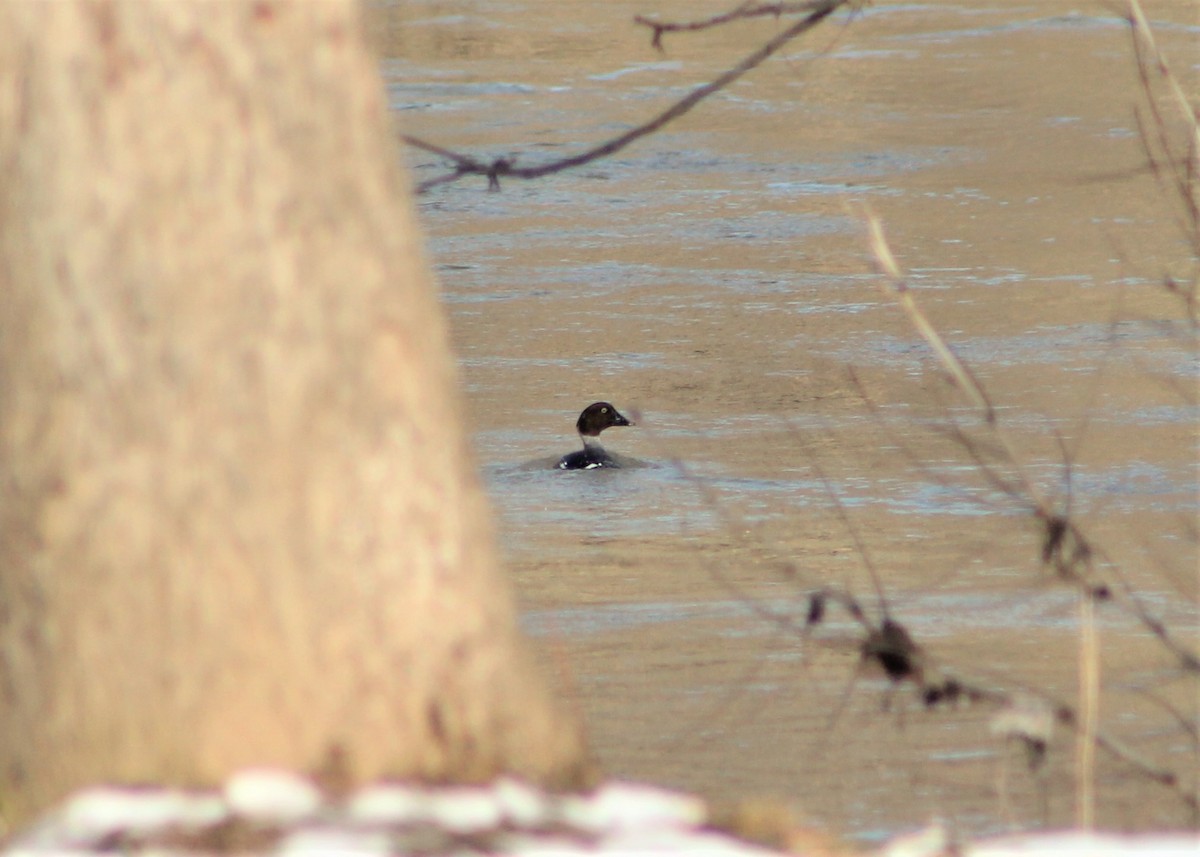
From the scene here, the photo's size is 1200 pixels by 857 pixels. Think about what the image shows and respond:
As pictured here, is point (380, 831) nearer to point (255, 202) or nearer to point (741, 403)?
point (255, 202)

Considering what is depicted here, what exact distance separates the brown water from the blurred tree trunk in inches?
27.9

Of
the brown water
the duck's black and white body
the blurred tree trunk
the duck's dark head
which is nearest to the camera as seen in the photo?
the blurred tree trunk

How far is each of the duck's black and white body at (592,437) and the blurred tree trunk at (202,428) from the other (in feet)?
25.6

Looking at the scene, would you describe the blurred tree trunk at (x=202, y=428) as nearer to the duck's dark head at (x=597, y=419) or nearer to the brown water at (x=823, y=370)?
the brown water at (x=823, y=370)

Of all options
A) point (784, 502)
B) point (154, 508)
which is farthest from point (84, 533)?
point (784, 502)

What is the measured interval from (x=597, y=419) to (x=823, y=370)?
6.51 feet

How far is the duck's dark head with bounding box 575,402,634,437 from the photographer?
11.2 m

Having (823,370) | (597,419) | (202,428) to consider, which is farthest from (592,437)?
(202,428)

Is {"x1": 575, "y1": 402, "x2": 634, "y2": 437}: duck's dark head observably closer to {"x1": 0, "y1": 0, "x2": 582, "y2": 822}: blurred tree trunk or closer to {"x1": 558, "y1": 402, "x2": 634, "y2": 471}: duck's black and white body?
{"x1": 558, "y1": 402, "x2": 634, "y2": 471}: duck's black and white body

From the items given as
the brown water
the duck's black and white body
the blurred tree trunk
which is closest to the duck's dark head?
the duck's black and white body

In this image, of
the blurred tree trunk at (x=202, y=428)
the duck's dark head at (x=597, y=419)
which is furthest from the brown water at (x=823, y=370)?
the blurred tree trunk at (x=202, y=428)

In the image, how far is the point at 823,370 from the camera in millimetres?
12789

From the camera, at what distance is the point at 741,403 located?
1216cm

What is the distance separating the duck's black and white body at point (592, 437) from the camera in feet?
36.0
